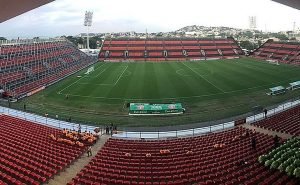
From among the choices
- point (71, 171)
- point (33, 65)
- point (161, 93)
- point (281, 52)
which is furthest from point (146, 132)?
point (281, 52)

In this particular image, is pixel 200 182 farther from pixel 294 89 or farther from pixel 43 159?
pixel 294 89

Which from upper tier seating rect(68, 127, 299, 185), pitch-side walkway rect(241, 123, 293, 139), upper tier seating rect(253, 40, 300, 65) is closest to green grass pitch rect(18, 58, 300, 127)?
pitch-side walkway rect(241, 123, 293, 139)

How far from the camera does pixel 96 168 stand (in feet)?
59.4

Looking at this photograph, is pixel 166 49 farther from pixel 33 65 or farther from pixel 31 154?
pixel 31 154

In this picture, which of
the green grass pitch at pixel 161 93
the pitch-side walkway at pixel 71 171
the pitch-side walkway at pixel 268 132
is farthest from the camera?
the green grass pitch at pixel 161 93

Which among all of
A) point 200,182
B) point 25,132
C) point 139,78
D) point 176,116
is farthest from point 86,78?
point 200,182

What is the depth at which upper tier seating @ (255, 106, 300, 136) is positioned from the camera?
85.2 feet

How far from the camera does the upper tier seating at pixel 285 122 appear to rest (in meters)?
26.0

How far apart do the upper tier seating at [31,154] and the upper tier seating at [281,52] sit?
7179cm

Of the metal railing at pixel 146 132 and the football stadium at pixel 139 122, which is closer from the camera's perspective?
the football stadium at pixel 139 122

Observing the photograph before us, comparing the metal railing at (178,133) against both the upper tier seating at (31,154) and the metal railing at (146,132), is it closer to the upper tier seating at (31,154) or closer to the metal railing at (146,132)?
the metal railing at (146,132)

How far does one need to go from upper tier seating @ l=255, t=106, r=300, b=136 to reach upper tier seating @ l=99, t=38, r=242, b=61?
6125 centimetres

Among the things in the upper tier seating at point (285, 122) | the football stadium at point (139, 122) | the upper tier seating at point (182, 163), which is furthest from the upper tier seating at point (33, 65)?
the upper tier seating at point (285, 122)

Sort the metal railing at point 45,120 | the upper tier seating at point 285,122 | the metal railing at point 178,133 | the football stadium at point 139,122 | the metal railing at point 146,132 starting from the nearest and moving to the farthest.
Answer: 1. the football stadium at point 139,122
2. the upper tier seating at point 285,122
3. the metal railing at point 178,133
4. the metal railing at point 146,132
5. the metal railing at point 45,120
